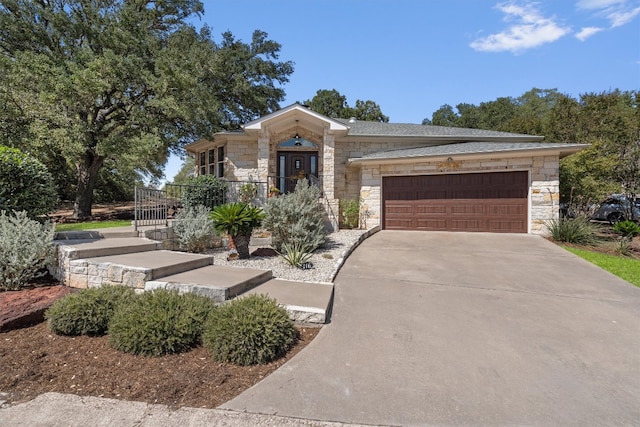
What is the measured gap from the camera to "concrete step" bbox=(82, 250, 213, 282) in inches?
187

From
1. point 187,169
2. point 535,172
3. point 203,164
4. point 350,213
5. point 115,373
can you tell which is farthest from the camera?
point 187,169

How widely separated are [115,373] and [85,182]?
46.1ft

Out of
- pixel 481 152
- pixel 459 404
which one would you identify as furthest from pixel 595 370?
pixel 481 152

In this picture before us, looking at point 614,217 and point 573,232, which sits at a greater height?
point 614,217

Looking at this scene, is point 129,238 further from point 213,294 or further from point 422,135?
point 422,135

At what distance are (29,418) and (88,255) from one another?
132 inches

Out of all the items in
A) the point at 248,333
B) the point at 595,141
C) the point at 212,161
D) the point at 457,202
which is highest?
the point at 595,141

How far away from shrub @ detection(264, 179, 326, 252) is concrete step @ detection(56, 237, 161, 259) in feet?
8.40

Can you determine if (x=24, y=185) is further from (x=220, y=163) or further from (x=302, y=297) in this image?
(x=220, y=163)

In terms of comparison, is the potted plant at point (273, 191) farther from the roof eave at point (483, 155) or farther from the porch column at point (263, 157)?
the roof eave at point (483, 155)

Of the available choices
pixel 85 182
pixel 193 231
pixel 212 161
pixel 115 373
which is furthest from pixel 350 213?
pixel 85 182

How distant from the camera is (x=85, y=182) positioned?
13922 mm

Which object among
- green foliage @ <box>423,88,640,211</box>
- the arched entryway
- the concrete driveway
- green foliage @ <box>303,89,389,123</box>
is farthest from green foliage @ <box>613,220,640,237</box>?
green foliage @ <box>303,89,389,123</box>

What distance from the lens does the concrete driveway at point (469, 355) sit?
8.20ft
